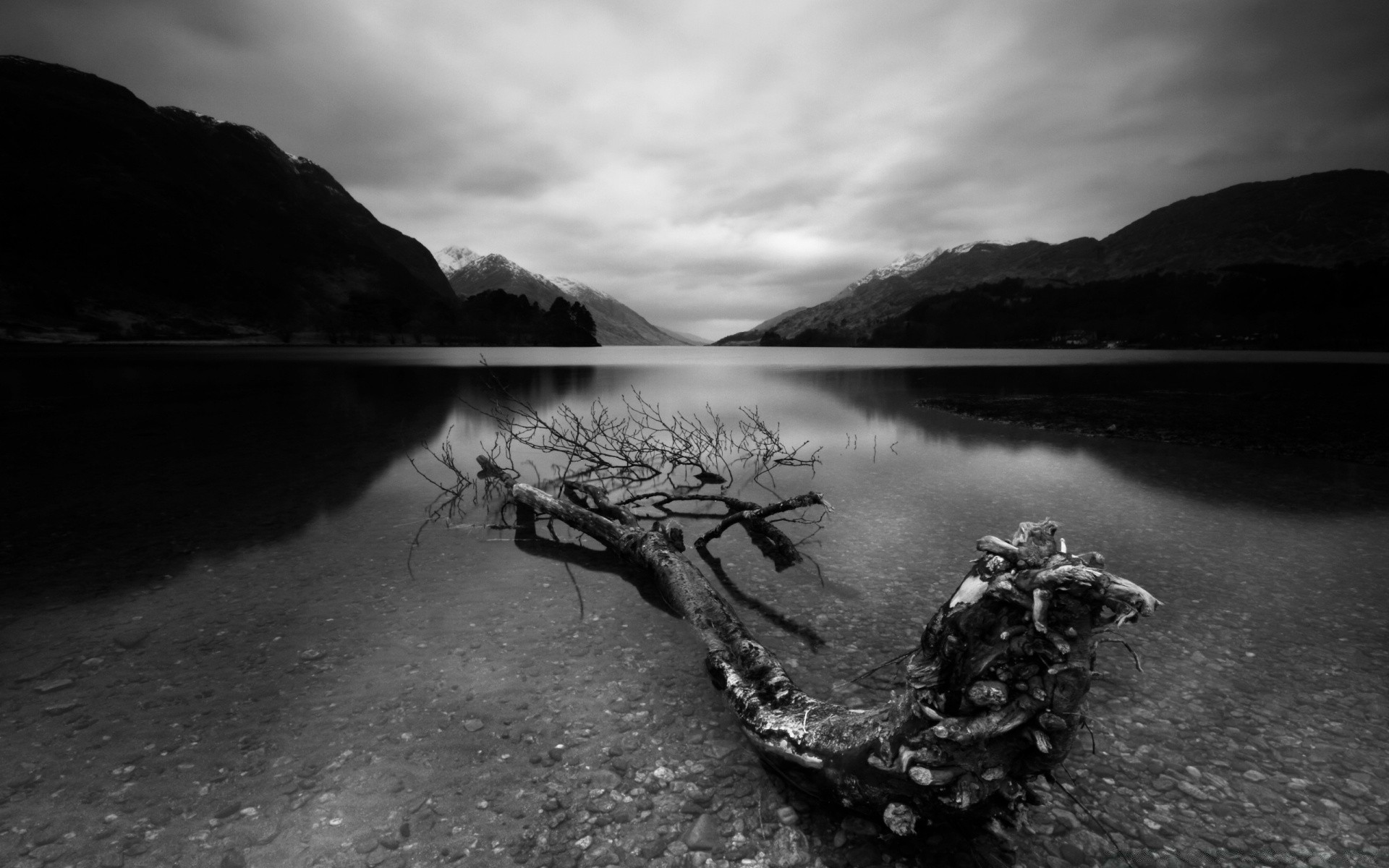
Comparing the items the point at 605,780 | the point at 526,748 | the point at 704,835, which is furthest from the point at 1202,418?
the point at 526,748

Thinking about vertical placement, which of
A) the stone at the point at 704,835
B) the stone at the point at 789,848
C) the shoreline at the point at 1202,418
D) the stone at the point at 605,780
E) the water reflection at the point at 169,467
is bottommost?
the stone at the point at 704,835

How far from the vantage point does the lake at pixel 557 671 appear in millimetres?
4715

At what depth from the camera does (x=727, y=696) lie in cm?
635

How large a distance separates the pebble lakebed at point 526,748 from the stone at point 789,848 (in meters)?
0.02

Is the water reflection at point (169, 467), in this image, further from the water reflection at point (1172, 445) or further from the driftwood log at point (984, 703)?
the water reflection at point (1172, 445)

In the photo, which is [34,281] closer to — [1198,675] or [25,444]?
[25,444]

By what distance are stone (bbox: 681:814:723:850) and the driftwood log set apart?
83cm

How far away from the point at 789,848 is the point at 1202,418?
35699 millimetres

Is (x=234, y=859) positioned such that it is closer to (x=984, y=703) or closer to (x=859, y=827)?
(x=859, y=827)

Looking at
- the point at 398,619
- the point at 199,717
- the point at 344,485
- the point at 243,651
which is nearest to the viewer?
the point at 199,717

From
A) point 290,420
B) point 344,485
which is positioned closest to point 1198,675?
point 344,485

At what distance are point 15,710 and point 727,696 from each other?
7661 mm

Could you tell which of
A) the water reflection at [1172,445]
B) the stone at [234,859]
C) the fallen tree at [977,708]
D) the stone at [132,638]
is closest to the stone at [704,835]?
the fallen tree at [977,708]

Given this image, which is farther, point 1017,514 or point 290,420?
point 290,420
